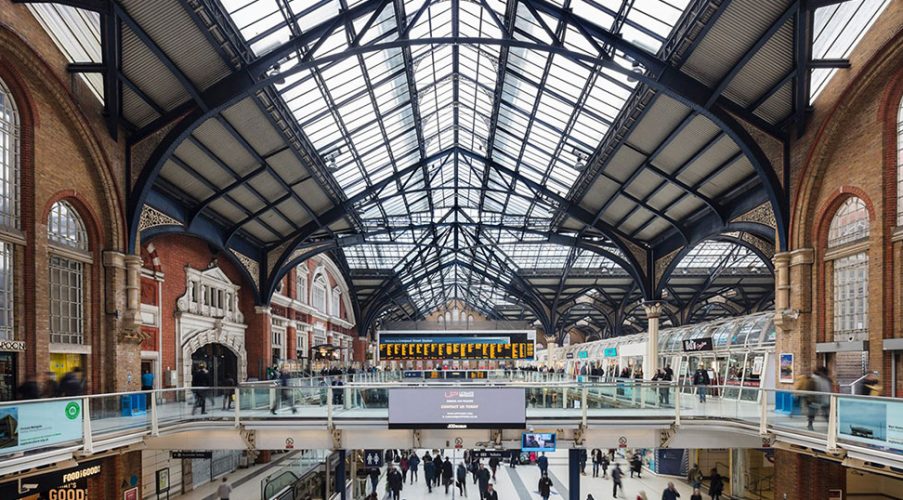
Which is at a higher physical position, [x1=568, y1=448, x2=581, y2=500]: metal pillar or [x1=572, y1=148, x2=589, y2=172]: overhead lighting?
[x1=572, y1=148, x2=589, y2=172]: overhead lighting

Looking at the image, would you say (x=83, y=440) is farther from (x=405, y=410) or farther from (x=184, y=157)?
(x=184, y=157)

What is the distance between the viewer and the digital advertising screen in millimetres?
18328

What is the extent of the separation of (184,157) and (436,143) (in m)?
13.7

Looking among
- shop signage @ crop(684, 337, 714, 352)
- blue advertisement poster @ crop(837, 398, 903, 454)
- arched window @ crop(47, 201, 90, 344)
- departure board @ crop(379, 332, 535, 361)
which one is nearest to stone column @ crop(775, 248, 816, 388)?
blue advertisement poster @ crop(837, 398, 903, 454)

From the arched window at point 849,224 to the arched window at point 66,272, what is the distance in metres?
20.5

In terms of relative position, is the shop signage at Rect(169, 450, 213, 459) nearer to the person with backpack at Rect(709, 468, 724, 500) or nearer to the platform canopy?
the platform canopy

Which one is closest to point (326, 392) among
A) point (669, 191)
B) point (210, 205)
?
point (210, 205)

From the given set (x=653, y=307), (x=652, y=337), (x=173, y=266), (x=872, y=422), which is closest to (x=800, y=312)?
(x=872, y=422)

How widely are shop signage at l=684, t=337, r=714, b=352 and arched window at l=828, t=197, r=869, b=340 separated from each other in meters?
12.7

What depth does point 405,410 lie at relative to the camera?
1834cm

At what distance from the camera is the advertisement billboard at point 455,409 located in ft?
59.8

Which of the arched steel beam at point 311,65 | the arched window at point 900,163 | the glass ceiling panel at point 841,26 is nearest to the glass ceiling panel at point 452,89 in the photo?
the arched steel beam at point 311,65

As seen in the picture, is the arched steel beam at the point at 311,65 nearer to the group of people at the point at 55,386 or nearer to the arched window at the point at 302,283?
the group of people at the point at 55,386

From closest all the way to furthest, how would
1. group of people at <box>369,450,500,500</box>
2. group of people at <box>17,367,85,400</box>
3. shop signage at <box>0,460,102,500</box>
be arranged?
shop signage at <box>0,460,102,500</box>, group of people at <box>17,367,85,400</box>, group of people at <box>369,450,500,500</box>
